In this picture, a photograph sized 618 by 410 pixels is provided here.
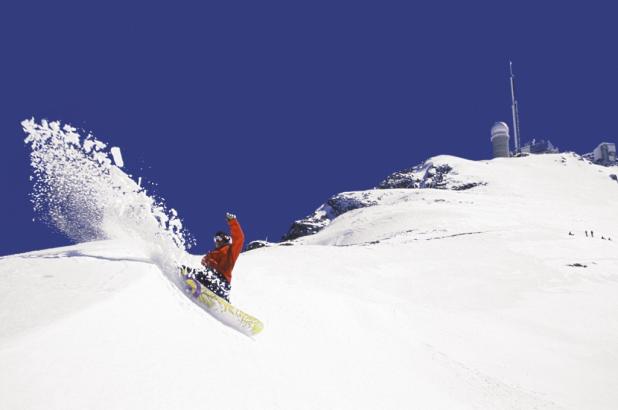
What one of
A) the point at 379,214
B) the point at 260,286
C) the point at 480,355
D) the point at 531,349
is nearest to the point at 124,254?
the point at 260,286

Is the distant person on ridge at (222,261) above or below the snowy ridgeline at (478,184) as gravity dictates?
above

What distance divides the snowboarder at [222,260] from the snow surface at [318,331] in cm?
79

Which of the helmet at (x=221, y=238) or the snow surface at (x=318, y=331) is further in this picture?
the helmet at (x=221, y=238)

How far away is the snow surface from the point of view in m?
4.30

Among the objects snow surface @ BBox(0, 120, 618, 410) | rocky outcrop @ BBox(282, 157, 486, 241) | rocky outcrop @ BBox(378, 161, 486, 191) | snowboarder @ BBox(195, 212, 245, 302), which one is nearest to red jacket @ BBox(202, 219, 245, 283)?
snowboarder @ BBox(195, 212, 245, 302)

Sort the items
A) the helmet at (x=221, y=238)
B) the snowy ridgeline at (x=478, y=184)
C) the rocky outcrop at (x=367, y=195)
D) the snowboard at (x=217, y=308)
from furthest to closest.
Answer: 1. the rocky outcrop at (x=367, y=195)
2. the snowy ridgeline at (x=478, y=184)
3. the helmet at (x=221, y=238)
4. the snowboard at (x=217, y=308)

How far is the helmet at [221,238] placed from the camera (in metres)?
8.91

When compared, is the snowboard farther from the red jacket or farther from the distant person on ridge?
the red jacket

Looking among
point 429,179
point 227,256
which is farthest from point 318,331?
point 429,179

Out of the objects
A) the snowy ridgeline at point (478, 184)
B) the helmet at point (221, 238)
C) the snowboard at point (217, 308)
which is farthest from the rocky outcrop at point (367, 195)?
the snowboard at point (217, 308)

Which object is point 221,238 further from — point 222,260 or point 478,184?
point 478,184

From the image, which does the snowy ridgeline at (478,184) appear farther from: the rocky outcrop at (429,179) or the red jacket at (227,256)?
the red jacket at (227,256)

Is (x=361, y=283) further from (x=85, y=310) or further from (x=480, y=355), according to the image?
(x=85, y=310)

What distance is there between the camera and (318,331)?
950cm
